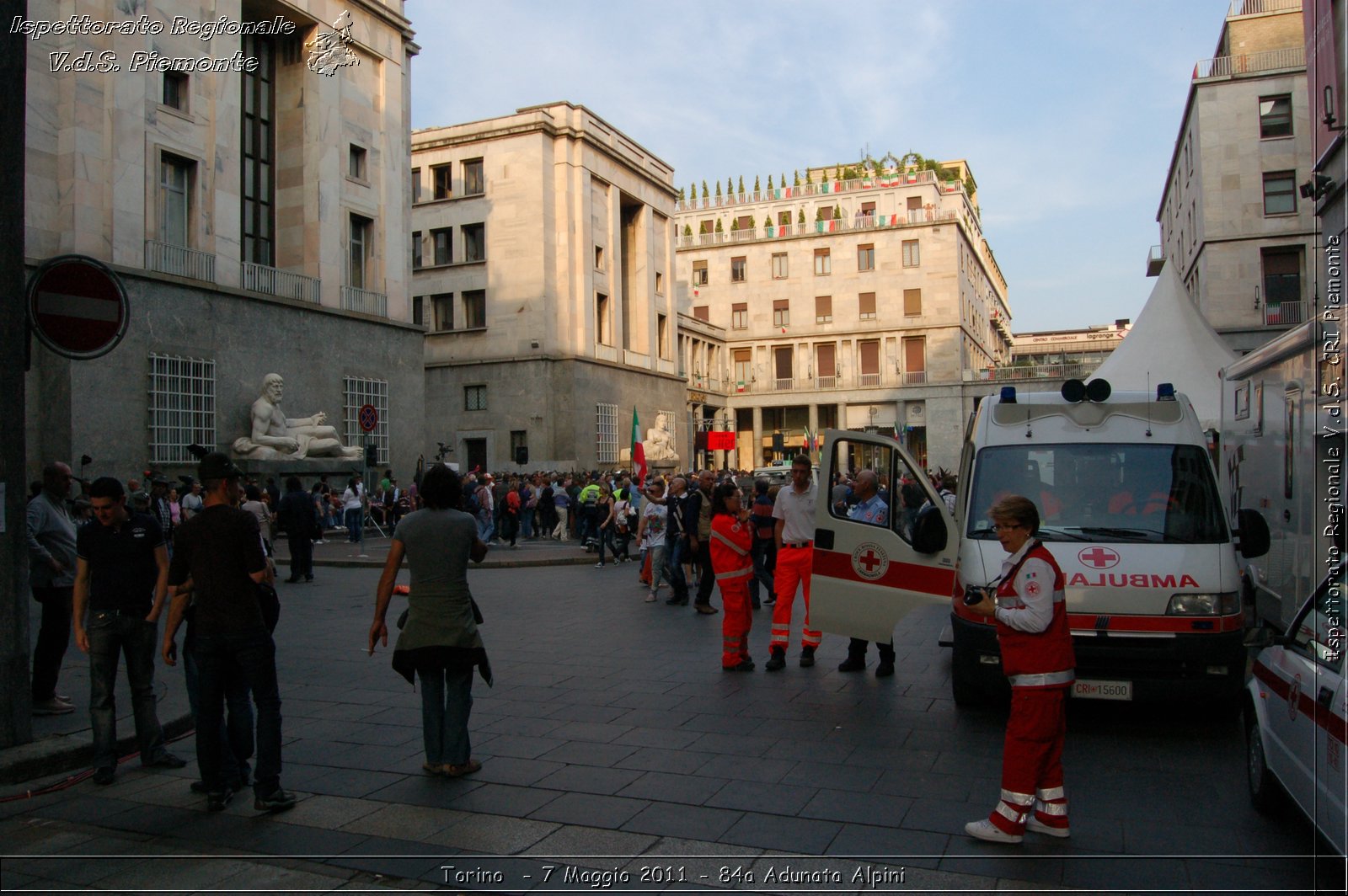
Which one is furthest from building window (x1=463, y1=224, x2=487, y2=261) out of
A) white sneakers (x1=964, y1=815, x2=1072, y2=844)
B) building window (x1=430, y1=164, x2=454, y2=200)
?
white sneakers (x1=964, y1=815, x2=1072, y2=844)

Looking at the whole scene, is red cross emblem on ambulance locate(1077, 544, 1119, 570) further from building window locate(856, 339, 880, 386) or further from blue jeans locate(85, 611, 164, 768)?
building window locate(856, 339, 880, 386)

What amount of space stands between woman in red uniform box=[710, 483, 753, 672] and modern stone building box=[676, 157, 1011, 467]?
5171cm

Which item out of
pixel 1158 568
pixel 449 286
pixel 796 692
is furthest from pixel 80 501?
pixel 449 286

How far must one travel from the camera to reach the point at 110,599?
5.88 m

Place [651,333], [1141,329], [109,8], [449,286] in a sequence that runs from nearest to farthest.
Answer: [1141,329] → [109,8] → [449,286] → [651,333]

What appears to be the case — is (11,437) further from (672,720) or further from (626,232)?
(626,232)

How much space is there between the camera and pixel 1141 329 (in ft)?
61.1

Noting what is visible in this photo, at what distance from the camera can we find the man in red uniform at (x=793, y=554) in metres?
8.91

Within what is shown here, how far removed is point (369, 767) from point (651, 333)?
42.9 m

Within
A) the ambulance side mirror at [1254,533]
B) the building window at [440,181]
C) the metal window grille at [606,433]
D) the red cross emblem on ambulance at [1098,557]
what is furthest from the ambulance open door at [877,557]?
the building window at [440,181]

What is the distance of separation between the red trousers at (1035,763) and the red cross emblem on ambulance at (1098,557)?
7.67 ft

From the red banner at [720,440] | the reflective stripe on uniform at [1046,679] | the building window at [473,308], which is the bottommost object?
the reflective stripe on uniform at [1046,679]

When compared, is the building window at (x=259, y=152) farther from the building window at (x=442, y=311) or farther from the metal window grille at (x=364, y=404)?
the building window at (x=442, y=311)

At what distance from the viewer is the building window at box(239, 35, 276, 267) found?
26922 mm
